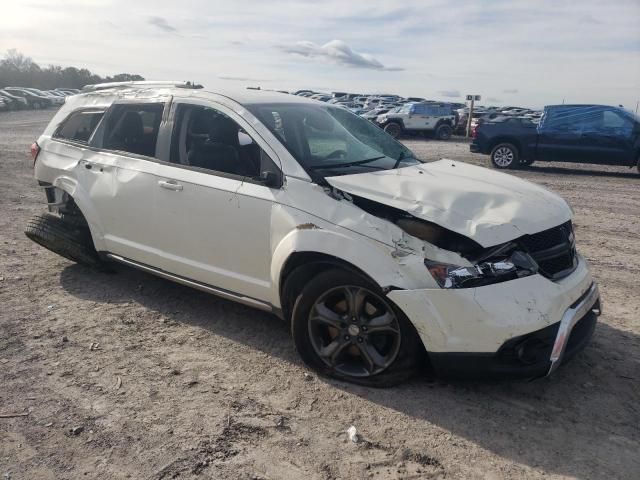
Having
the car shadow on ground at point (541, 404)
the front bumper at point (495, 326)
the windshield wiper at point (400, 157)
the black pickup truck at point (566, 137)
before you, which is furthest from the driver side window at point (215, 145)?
the black pickup truck at point (566, 137)

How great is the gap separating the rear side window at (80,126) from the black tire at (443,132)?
2446 centimetres

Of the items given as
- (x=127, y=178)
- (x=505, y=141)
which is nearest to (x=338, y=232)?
(x=127, y=178)

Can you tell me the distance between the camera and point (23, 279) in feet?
17.7

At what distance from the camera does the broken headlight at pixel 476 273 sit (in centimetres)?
308

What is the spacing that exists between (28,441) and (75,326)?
154 cm

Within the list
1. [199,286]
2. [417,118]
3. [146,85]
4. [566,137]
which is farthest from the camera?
[417,118]

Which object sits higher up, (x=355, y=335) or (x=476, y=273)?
(x=476, y=273)

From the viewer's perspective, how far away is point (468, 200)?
11.1 feet

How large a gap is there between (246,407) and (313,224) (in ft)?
3.88

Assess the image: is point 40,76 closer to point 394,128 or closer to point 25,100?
point 25,100

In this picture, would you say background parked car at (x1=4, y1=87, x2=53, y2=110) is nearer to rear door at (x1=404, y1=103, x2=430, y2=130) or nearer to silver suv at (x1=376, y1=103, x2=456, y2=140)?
silver suv at (x1=376, y1=103, x2=456, y2=140)

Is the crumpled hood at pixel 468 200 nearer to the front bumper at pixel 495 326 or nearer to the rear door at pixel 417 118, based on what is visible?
the front bumper at pixel 495 326

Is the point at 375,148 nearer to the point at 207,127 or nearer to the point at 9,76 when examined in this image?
the point at 207,127

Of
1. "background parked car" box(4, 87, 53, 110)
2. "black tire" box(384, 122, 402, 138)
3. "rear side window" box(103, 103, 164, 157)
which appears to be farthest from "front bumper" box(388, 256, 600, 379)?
"background parked car" box(4, 87, 53, 110)
